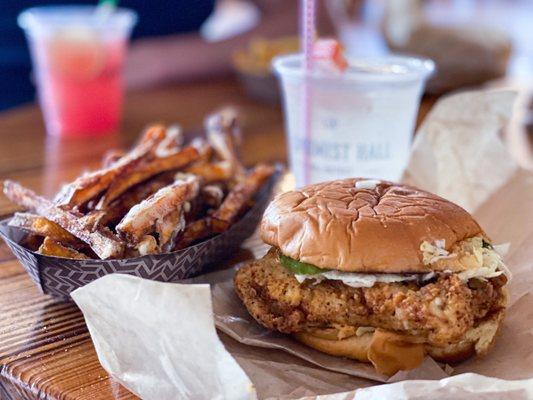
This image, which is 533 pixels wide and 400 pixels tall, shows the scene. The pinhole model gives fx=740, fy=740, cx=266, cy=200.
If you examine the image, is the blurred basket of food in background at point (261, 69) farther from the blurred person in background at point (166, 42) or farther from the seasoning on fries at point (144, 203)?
the seasoning on fries at point (144, 203)

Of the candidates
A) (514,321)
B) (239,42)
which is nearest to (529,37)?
(239,42)

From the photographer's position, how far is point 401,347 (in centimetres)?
107

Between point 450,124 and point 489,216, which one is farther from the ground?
point 450,124

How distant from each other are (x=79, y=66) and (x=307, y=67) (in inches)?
33.9

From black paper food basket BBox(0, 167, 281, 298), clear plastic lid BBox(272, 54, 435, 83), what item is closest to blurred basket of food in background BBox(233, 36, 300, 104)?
clear plastic lid BBox(272, 54, 435, 83)

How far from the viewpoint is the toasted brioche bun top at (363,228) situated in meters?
1.07

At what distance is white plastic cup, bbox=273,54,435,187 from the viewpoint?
1646 millimetres

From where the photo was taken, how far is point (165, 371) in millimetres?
984

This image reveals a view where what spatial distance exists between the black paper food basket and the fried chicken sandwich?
0.12 meters

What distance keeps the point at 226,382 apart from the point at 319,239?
0.88 ft

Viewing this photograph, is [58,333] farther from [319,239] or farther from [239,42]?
[239,42]

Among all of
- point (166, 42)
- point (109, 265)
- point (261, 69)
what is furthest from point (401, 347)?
point (166, 42)

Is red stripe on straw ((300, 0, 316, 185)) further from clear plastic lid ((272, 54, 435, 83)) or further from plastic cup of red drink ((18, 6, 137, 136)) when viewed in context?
plastic cup of red drink ((18, 6, 137, 136))

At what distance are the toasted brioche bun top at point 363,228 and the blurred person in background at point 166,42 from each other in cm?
193
